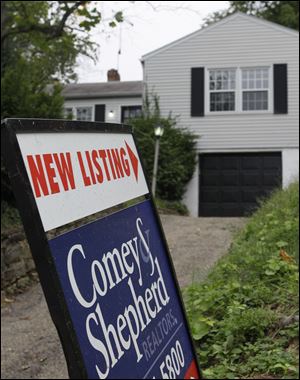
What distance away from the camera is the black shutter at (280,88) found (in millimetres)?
16266

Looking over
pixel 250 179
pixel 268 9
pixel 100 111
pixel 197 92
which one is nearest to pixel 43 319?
pixel 250 179

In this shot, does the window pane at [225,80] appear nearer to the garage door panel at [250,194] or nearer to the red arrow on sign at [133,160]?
the garage door panel at [250,194]

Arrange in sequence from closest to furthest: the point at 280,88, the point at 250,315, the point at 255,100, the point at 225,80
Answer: the point at 250,315 → the point at 280,88 → the point at 255,100 → the point at 225,80

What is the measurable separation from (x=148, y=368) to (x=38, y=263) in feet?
1.87

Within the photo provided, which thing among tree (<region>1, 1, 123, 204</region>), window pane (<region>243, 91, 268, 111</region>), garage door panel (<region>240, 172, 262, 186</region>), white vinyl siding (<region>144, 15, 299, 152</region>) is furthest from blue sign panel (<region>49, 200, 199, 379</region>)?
window pane (<region>243, 91, 268, 111</region>)

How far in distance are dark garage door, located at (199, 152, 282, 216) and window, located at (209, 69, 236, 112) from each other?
1658 millimetres

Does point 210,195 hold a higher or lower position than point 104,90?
lower

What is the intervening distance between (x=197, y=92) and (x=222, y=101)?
2.94 ft

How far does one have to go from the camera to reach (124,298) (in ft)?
5.02

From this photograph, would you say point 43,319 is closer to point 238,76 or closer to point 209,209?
point 209,209

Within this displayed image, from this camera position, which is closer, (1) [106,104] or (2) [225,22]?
(2) [225,22]

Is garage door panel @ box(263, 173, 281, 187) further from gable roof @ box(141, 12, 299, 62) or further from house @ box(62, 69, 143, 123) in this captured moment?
house @ box(62, 69, 143, 123)

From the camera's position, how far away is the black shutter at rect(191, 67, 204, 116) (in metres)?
16.9

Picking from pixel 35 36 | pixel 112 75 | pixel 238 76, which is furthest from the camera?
pixel 112 75
